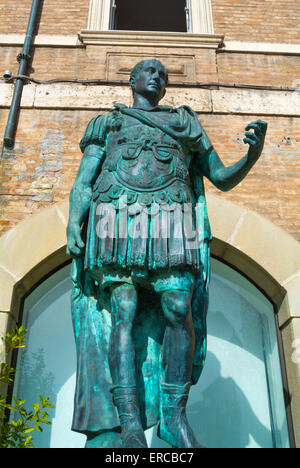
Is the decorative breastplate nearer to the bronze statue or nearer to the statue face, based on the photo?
the bronze statue

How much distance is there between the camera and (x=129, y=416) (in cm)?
226

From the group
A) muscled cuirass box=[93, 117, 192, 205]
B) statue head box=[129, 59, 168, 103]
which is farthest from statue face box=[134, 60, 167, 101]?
muscled cuirass box=[93, 117, 192, 205]

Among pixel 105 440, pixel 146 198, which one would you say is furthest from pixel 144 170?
pixel 105 440

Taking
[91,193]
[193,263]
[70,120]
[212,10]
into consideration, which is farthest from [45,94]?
[193,263]

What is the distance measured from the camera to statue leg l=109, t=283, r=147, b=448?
2.22m

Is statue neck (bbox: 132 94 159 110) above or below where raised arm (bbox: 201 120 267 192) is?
above

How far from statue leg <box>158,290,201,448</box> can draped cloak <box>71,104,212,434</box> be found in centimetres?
17

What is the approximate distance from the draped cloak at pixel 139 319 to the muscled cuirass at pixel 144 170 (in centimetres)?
11

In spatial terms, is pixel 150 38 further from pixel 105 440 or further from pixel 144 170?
pixel 105 440

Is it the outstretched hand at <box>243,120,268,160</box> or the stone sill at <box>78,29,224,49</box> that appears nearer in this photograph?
the outstretched hand at <box>243,120,268,160</box>

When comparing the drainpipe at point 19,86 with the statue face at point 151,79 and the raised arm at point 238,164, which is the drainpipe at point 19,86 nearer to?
the statue face at point 151,79

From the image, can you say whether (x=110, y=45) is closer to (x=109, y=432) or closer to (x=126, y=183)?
(x=126, y=183)

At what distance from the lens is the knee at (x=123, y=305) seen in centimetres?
252

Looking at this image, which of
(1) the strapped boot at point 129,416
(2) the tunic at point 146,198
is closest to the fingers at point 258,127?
(2) the tunic at point 146,198
